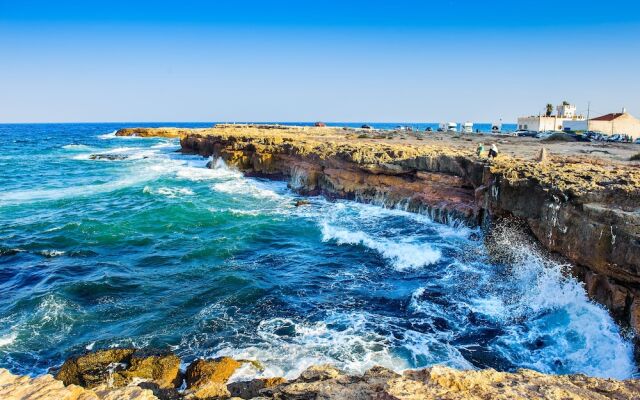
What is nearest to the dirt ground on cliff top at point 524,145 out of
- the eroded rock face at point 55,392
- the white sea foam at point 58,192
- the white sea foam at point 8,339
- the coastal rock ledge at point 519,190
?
the coastal rock ledge at point 519,190

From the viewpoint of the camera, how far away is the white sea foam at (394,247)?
16.3 meters

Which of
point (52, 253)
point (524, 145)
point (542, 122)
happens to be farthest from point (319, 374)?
point (542, 122)

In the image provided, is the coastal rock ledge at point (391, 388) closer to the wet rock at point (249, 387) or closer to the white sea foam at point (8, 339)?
the wet rock at point (249, 387)

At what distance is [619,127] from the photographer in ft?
162

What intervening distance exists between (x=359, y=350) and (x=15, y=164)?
5243 cm

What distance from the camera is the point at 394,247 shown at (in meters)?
17.7

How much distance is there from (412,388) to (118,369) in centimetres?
669

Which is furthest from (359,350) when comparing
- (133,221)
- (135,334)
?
(133,221)

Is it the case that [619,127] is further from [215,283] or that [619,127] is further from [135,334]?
[135,334]

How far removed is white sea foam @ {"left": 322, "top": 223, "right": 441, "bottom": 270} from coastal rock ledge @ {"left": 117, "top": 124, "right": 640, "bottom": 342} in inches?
121

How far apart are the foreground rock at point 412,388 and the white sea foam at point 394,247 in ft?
32.4

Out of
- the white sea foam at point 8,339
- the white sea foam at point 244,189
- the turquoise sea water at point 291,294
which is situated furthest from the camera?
the white sea foam at point 244,189

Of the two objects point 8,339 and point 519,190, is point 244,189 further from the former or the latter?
point 8,339

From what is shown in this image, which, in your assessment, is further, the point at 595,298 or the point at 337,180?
the point at 337,180
